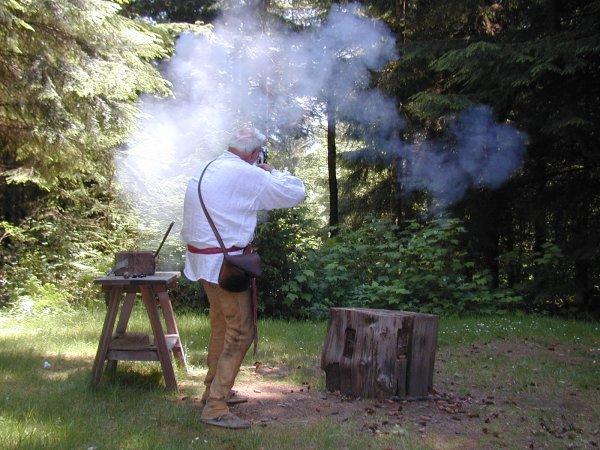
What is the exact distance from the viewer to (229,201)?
153 inches

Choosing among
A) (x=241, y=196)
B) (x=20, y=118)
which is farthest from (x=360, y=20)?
(x=241, y=196)

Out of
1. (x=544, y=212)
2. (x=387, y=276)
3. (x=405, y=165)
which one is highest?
(x=405, y=165)

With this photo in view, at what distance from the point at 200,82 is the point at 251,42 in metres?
1.41

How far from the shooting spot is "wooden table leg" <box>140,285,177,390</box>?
460cm

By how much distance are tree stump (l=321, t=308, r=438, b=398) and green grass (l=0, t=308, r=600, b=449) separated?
24 centimetres

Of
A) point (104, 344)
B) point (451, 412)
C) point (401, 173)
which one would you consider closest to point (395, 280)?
point (401, 173)

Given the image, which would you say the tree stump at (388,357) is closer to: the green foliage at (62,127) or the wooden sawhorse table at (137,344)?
the wooden sawhorse table at (137,344)

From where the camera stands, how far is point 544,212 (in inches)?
417

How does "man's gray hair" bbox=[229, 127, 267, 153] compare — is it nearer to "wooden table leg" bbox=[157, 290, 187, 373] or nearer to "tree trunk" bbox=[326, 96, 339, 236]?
"wooden table leg" bbox=[157, 290, 187, 373]

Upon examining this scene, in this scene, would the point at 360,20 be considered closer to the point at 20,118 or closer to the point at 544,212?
the point at 544,212

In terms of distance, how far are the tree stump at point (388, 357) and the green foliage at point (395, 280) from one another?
3833 mm

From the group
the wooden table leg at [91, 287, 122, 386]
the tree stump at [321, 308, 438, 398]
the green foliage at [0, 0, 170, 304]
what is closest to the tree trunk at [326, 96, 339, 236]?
the green foliage at [0, 0, 170, 304]

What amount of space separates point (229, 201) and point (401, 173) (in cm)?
988

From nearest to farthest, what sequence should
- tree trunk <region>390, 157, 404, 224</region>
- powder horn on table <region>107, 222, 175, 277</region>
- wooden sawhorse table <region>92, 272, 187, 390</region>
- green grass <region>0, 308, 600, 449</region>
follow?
green grass <region>0, 308, 600, 449</region> → wooden sawhorse table <region>92, 272, 187, 390</region> → powder horn on table <region>107, 222, 175, 277</region> → tree trunk <region>390, 157, 404, 224</region>
